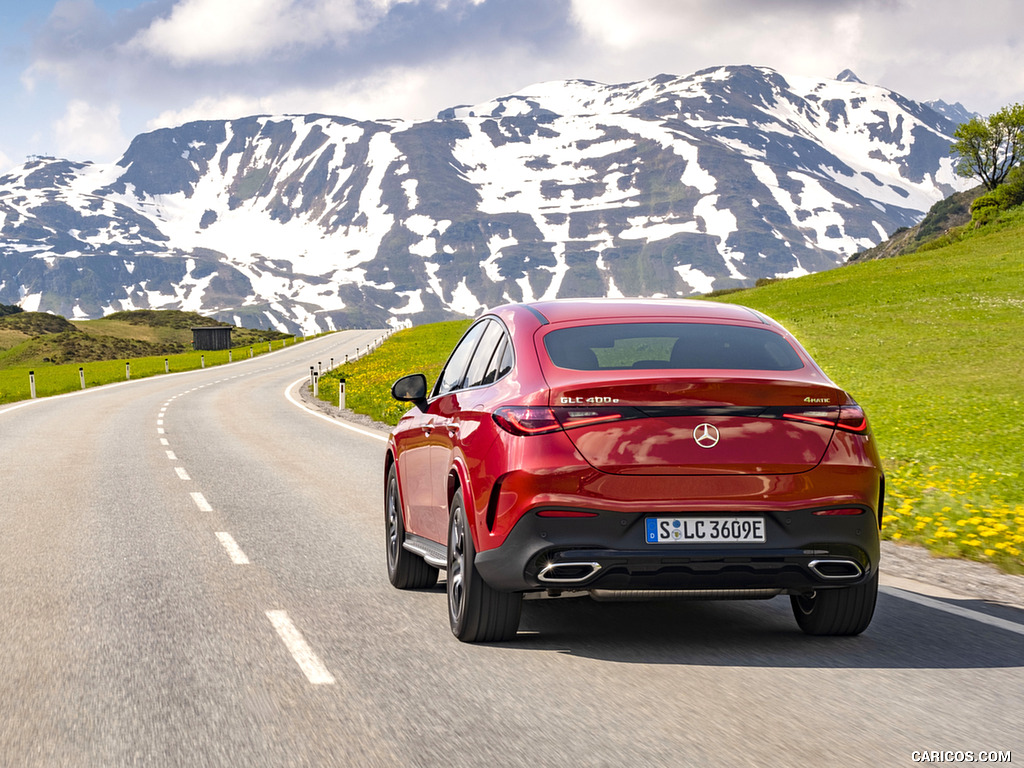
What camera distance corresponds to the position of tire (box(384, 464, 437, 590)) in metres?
7.21

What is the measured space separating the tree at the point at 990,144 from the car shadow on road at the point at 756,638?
9454cm

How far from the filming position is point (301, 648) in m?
5.59

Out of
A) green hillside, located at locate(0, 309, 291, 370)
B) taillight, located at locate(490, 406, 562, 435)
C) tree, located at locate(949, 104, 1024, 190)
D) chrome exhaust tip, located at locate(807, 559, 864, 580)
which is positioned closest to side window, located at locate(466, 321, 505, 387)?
taillight, located at locate(490, 406, 562, 435)

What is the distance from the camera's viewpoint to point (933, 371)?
28.0 m

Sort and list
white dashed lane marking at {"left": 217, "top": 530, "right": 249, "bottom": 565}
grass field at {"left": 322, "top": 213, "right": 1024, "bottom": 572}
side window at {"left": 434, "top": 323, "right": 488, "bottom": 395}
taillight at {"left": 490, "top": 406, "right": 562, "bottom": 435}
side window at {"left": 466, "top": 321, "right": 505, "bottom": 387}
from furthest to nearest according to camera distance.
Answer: grass field at {"left": 322, "top": 213, "right": 1024, "bottom": 572} < white dashed lane marking at {"left": 217, "top": 530, "right": 249, "bottom": 565} < side window at {"left": 434, "top": 323, "right": 488, "bottom": 395} < side window at {"left": 466, "top": 321, "right": 505, "bottom": 387} < taillight at {"left": 490, "top": 406, "right": 562, "bottom": 435}

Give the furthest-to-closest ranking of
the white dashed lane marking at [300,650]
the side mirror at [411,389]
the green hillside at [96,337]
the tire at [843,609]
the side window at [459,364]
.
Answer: the green hillside at [96,337], the side mirror at [411,389], the side window at [459,364], the tire at [843,609], the white dashed lane marking at [300,650]

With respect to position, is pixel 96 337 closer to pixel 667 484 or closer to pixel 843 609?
pixel 843 609

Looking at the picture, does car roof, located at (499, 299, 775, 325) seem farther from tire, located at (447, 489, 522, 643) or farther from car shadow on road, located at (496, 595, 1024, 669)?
car shadow on road, located at (496, 595, 1024, 669)

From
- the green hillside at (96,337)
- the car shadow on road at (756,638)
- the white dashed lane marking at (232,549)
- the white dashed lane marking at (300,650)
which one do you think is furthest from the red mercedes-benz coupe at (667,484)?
the green hillside at (96,337)

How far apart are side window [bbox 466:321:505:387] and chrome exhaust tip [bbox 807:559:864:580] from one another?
1.93 m

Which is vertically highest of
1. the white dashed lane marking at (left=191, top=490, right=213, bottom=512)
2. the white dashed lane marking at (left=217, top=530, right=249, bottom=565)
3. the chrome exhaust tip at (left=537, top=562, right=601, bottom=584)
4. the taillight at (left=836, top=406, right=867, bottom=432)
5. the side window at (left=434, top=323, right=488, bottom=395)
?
the side window at (left=434, top=323, right=488, bottom=395)

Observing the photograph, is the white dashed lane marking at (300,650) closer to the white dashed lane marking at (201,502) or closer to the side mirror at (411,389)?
the side mirror at (411,389)

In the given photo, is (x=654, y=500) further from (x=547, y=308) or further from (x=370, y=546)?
(x=370, y=546)

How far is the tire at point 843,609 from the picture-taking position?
569 centimetres
